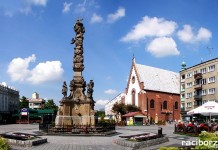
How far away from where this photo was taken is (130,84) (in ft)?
333

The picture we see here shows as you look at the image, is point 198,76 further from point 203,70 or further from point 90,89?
point 90,89

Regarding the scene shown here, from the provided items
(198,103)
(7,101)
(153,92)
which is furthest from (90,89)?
(7,101)

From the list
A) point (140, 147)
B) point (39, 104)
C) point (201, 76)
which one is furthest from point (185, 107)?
point (39, 104)

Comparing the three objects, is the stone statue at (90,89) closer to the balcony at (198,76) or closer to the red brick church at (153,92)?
the balcony at (198,76)

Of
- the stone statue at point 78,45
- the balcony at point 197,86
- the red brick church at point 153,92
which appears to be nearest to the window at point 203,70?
the balcony at point 197,86

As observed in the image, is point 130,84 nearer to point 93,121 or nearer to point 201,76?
point 201,76

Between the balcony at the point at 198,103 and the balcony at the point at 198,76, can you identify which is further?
the balcony at the point at 198,103

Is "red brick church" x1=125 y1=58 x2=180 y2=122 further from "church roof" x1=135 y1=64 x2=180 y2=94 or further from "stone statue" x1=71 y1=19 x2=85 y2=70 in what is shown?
"stone statue" x1=71 y1=19 x2=85 y2=70

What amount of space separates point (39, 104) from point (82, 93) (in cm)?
14531

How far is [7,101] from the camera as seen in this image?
104625 millimetres

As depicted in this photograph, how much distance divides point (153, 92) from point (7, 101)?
44877 millimetres

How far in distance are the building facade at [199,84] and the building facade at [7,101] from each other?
48.0m

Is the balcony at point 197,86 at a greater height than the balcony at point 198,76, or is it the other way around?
the balcony at point 198,76

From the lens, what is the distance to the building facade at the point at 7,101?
9721cm
